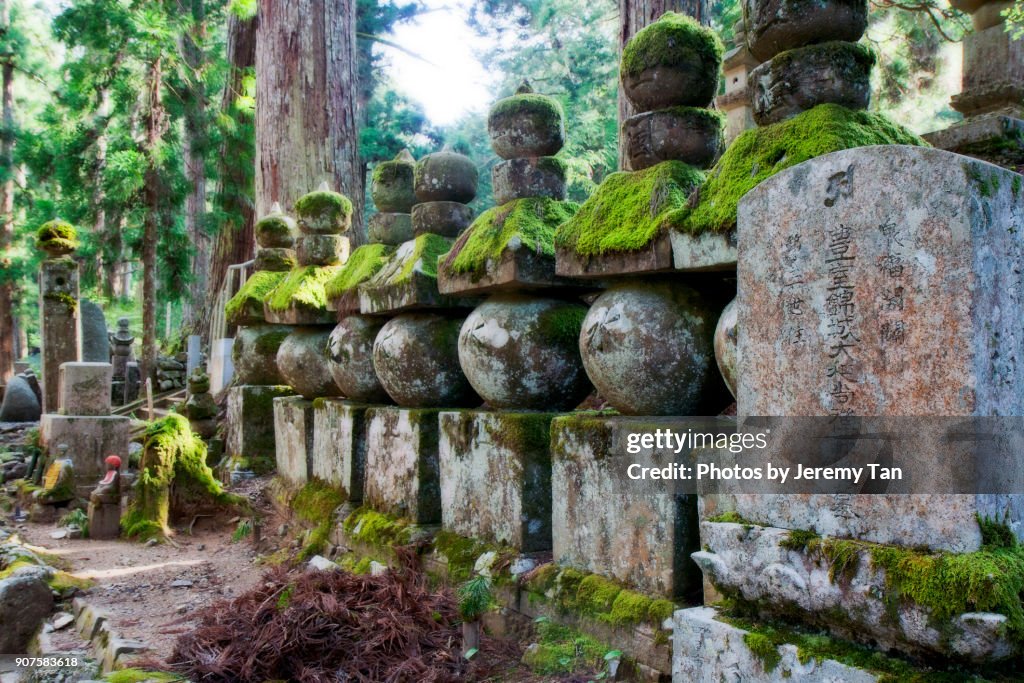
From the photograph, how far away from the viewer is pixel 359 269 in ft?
14.2

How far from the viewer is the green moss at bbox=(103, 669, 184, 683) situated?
8.49 feet

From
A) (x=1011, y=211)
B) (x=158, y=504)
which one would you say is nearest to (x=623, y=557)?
(x=1011, y=211)

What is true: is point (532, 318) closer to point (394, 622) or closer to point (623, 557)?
point (623, 557)

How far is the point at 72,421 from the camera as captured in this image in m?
7.16

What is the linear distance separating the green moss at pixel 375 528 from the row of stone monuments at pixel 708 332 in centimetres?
8

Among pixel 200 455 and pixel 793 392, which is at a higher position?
pixel 793 392

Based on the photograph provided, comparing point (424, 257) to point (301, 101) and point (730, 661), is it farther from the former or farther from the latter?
point (301, 101)

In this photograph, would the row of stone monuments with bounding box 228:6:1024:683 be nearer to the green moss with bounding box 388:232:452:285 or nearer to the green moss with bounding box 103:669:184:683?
the green moss with bounding box 388:232:452:285

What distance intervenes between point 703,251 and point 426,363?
1603 mm

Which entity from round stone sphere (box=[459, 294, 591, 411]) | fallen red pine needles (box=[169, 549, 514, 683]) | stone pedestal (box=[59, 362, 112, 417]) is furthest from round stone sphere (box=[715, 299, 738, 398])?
Answer: stone pedestal (box=[59, 362, 112, 417])

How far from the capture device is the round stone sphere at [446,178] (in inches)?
152

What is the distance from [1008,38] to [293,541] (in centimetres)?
614

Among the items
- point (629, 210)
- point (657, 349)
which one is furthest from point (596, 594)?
point (629, 210)

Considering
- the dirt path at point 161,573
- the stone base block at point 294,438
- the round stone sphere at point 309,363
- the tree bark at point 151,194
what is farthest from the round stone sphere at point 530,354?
the tree bark at point 151,194
